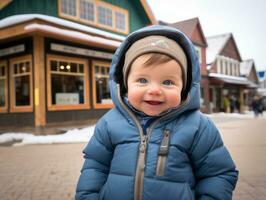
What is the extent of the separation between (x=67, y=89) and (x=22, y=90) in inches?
64.4

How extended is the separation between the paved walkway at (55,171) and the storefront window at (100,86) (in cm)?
498

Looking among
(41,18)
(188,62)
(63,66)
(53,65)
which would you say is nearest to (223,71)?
(63,66)

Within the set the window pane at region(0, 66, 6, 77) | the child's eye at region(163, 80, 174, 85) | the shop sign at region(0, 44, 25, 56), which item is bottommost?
the child's eye at region(163, 80, 174, 85)

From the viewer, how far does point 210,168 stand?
1.63 meters

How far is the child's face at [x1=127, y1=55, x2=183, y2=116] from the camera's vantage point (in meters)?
1.58

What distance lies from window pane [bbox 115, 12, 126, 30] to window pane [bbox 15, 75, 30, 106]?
5243 millimetres

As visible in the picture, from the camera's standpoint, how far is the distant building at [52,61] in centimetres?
1034

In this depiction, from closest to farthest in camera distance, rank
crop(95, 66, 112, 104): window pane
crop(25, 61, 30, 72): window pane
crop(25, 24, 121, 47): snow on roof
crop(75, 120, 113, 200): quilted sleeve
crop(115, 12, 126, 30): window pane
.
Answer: crop(75, 120, 113, 200): quilted sleeve → crop(25, 24, 121, 47): snow on roof → crop(25, 61, 30, 72): window pane → crop(95, 66, 112, 104): window pane → crop(115, 12, 126, 30): window pane

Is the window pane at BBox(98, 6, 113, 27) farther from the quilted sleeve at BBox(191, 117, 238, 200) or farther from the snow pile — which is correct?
the quilted sleeve at BBox(191, 117, 238, 200)

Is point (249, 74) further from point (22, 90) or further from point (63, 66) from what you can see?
point (22, 90)

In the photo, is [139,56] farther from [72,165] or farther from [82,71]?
[82,71]

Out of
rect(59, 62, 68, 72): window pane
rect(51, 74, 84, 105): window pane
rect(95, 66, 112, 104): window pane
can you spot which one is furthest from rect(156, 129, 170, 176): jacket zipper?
rect(95, 66, 112, 104): window pane

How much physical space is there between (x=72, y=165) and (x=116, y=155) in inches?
164

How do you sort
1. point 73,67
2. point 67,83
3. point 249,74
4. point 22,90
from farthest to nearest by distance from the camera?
point 249,74 → point 73,67 → point 67,83 → point 22,90
